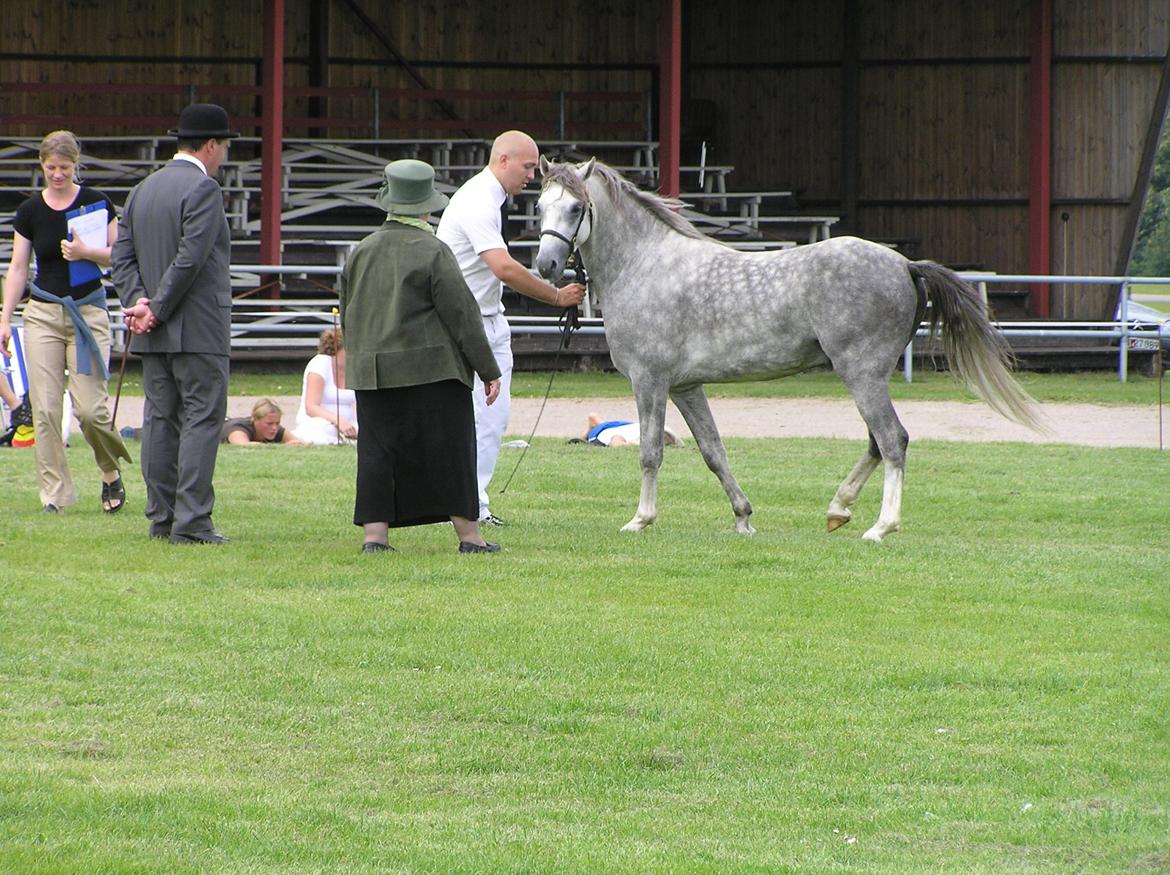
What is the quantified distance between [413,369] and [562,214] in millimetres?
1416

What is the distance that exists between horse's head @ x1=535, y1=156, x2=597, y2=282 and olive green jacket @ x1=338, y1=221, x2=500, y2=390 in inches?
31.2

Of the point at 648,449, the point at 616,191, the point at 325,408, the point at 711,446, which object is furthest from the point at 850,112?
the point at 648,449

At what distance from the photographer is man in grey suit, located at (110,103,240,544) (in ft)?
28.2

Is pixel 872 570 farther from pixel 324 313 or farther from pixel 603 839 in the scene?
pixel 324 313

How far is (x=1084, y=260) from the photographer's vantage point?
2756cm

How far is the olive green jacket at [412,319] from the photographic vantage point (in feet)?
27.3

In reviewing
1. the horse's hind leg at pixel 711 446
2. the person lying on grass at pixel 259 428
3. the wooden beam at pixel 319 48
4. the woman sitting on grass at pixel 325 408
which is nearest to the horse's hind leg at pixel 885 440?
the horse's hind leg at pixel 711 446

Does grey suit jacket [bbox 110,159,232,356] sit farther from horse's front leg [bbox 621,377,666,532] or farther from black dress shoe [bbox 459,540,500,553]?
horse's front leg [bbox 621,377,666,532]

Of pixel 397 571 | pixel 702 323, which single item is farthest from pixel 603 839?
pixel 702 323

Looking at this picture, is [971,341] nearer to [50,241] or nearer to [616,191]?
[616,191]

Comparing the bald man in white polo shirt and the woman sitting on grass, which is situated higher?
the bald man in white polo shirt

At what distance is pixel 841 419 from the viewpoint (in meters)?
17.5

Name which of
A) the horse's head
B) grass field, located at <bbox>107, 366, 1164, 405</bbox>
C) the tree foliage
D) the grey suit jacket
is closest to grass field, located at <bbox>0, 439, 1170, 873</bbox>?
the grey suit jacket

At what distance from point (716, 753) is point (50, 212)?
5999mm
